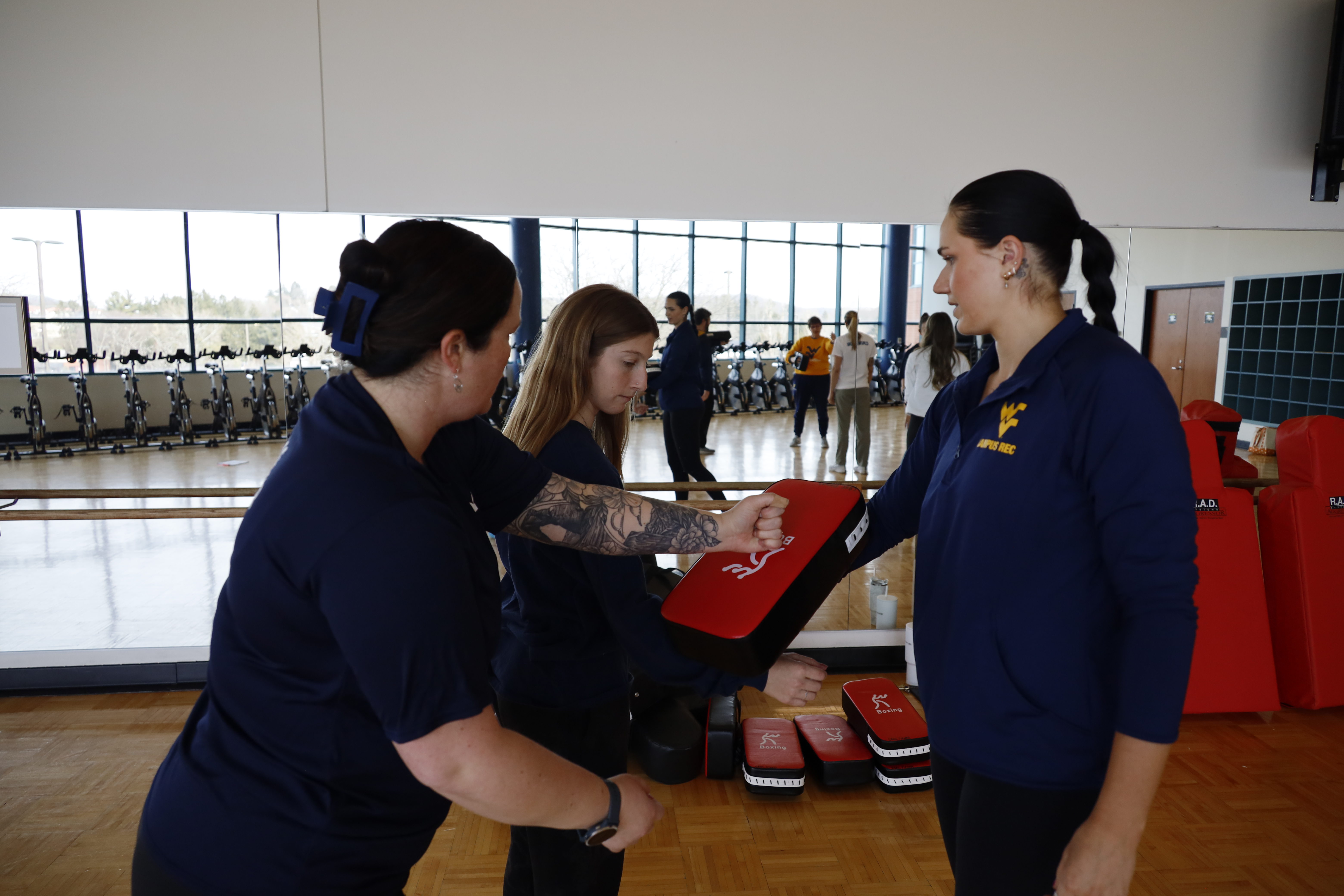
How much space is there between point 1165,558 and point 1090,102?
3.01 m

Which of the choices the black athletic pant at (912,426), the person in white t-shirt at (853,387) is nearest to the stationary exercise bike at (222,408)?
the person in white t-shirt at (853,387)

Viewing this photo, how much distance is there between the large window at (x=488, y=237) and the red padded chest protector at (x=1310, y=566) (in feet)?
5.67

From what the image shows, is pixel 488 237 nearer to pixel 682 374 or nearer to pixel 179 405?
pixel 682 374

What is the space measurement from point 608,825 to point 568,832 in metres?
0.51

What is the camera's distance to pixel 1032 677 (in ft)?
3.51

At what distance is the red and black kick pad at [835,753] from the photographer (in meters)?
2.62

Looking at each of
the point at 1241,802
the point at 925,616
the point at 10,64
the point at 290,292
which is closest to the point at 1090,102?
the point at 1241,802

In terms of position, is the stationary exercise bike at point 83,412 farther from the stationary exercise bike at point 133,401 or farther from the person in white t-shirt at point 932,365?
the person in white t-shirt at point 932,365

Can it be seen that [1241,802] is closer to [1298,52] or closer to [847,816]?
[847,816]

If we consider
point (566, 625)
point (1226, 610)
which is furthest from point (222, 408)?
point (1226, 610)

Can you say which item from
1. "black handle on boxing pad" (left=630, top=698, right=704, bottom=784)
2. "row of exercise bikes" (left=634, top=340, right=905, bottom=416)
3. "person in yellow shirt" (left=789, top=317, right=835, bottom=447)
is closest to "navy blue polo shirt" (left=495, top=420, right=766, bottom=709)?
"black handle on boxing pad" (left=630, top=698, right=704, bottom=784)

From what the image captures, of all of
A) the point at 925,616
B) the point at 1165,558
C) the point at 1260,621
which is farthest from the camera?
the point at 1260,621

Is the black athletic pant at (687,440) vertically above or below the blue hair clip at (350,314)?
below

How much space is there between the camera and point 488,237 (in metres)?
2.28
